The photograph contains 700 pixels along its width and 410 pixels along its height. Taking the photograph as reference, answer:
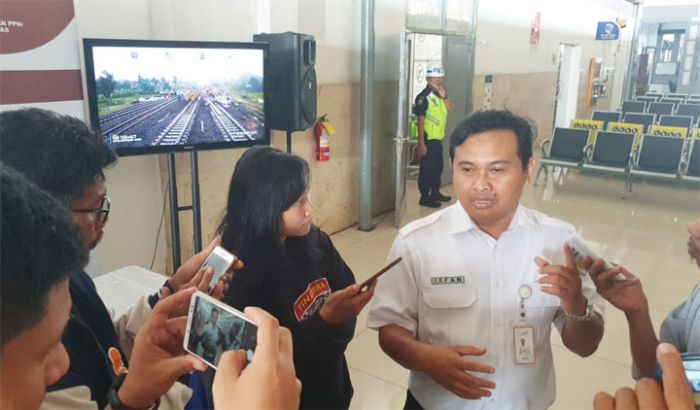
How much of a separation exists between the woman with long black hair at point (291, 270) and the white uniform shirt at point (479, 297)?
127 millimetres

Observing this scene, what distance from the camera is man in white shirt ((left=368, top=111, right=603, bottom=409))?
1371 millimetres

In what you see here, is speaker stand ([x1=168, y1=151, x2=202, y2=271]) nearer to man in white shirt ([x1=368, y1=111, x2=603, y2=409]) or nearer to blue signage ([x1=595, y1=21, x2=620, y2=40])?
man in white shirt ([x1=368, y1=111, x2=603, y2=409])

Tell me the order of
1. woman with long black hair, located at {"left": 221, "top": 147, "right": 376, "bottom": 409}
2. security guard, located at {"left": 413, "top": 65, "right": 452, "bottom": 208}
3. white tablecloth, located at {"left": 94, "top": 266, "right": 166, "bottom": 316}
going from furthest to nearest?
security guard, located at {"left": 413, "top": 65, "right": 452, "bottom": 208} < white tablecloth, located at {"left": 94, "top": 266, "right": 166, "bottom": 316} < woman with long black hair, located at {"left": 221, "top": 147, "right": 376, "bottom": 409}

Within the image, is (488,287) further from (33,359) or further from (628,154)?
(628,154)

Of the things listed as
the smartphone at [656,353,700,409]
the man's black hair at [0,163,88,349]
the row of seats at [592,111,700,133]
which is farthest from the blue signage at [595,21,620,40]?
the man's black hair at [0,163,88,349]

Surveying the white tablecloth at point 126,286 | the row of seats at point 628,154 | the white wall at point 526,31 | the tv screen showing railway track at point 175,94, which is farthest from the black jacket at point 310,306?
the white wall at point 526,31

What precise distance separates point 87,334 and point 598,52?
47.0 ft

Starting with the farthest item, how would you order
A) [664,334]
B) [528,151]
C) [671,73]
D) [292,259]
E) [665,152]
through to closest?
[671,73] → [665,152] → [292,259] → [528,151] → [664,334]

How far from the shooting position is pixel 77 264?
0.64 meters

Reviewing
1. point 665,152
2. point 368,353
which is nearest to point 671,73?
point 665,152

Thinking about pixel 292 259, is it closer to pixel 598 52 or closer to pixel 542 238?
pixel 542 238

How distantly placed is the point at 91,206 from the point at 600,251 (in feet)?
14.9

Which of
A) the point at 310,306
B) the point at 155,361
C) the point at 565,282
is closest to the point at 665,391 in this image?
the point at 565,282

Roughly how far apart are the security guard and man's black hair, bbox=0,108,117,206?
192 inches
